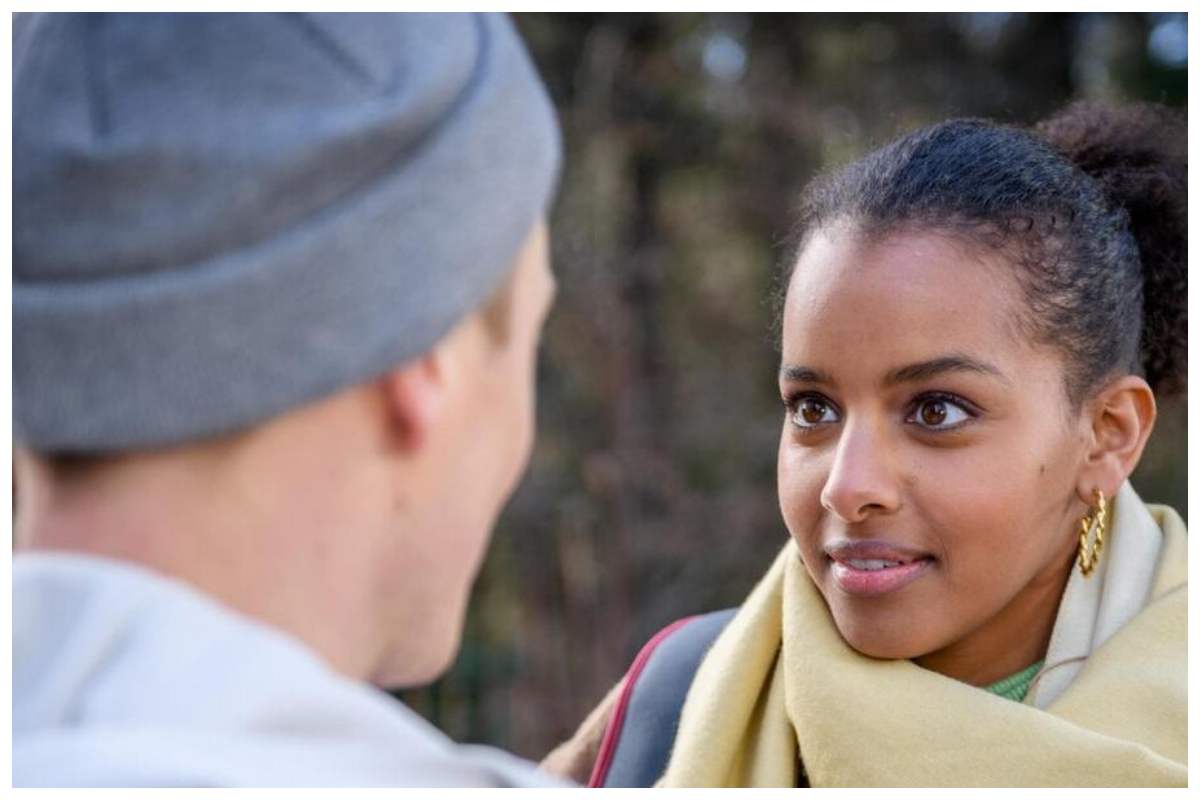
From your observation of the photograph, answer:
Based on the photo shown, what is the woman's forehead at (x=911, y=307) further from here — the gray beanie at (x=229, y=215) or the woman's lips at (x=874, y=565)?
the gray beanie at (x=229, y=215)

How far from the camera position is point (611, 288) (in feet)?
21.2

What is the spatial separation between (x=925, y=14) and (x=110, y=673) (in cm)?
643

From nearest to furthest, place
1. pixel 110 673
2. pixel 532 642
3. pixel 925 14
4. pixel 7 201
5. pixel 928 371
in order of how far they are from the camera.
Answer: pixel 110 673 < pixel 7 201 < pixel 928 371 < pixel 532 642 < pixel 925 14

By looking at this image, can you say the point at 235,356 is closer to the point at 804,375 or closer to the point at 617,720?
the point at 804,375

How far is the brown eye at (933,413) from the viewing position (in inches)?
78.0

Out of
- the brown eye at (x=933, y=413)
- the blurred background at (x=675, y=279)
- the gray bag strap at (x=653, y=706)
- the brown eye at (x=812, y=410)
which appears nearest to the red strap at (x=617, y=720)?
the gray bag strap at (x=653, y=706)

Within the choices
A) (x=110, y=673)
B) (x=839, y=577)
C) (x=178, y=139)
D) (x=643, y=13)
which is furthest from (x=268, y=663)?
(x=643, y=13)

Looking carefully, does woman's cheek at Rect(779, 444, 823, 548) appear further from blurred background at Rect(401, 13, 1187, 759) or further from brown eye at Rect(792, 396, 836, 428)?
blurred background at Rect(401, 13, 1187, 759)

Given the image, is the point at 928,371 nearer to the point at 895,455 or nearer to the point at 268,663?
the point at 895,455

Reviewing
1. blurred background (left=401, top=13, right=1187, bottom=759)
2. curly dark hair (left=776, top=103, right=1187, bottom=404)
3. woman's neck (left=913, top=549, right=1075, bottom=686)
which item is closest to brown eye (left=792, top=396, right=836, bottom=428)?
curly dark hair (left=776, top=103, right=1187, bottom=404)

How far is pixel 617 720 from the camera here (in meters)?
2.31

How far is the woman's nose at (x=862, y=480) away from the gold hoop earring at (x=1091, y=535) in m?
0.31

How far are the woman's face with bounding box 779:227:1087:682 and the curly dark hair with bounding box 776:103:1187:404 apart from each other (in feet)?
0.16

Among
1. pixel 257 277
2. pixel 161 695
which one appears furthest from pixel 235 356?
pixel 161 695
